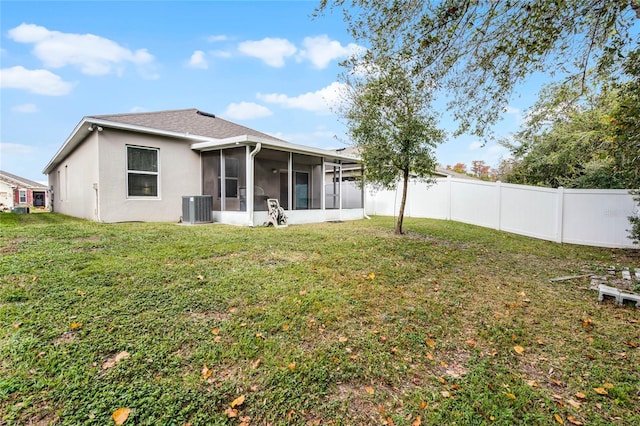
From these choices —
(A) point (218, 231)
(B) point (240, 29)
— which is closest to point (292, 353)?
(A) point (218, 231)

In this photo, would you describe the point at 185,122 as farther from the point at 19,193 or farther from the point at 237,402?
the point at 19,193

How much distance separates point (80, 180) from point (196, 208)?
17.8ft

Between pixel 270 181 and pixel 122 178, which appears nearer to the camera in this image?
pixel 122 178

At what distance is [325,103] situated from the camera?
966 cm

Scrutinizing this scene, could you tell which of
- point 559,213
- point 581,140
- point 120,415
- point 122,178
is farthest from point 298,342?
point 581,140

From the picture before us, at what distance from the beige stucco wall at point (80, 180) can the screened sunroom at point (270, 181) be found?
121 inches

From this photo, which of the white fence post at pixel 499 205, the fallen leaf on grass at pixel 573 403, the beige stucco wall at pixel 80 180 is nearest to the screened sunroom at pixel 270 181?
the beige stucco wall at pixel 80 180

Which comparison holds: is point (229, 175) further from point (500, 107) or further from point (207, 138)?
point (500, 107)

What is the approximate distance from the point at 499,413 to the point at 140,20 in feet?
38.1

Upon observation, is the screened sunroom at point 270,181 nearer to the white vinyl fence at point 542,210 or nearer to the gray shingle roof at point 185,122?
the gray shingle roof at point 185,122

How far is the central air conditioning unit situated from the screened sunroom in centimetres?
47

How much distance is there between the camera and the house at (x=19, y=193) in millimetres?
28178

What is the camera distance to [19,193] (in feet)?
101

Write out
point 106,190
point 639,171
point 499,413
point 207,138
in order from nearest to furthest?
1. point 499,413
2. point 639,171
3. point 106,190
4. point 207,138
